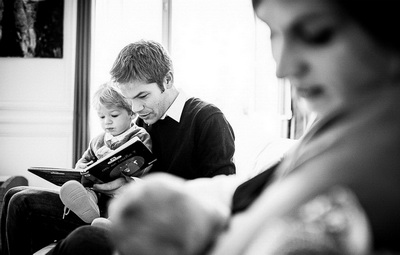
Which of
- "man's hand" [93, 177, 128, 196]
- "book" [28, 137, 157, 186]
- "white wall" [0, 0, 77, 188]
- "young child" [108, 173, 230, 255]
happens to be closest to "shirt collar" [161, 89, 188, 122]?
"book" [28, 137, 157, 186]

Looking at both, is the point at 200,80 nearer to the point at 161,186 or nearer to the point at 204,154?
the point at 204,154

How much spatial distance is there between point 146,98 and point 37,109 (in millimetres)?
2379

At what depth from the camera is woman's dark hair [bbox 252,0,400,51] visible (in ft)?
1.30

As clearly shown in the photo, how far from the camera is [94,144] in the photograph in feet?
7.67

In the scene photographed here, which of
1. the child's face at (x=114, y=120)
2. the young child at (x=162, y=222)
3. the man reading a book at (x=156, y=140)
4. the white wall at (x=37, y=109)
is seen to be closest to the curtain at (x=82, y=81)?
the white wall at (x=37, y=109)

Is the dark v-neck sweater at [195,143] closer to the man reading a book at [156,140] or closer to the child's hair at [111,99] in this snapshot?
the man reading a book at [156,140]

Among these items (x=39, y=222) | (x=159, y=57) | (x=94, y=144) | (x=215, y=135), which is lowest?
(x=39, y=222)

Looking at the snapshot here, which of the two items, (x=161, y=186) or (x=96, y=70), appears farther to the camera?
(x=96, y=70)

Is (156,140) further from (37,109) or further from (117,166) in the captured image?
(37,109)

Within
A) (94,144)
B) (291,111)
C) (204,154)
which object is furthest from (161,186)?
(291,111)

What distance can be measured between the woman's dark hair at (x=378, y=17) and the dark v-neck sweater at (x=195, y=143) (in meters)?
1.23

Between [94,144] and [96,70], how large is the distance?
1613mm

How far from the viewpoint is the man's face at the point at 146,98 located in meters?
1.78

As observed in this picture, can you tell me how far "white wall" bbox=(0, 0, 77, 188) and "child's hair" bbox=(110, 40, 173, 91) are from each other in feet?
7.25
